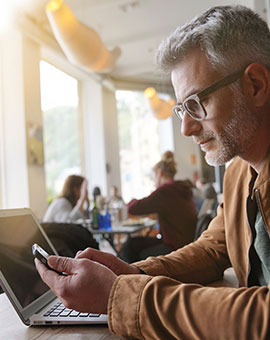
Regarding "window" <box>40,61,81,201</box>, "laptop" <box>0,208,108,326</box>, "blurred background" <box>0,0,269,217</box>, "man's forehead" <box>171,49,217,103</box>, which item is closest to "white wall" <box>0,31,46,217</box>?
"blurred background" <box>0,0,269,217</box>

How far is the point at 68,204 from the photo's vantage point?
4.29 metres

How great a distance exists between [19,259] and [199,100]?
24.6 inches

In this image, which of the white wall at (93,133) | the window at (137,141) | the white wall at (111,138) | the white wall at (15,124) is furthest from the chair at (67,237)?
the window at (137,141)

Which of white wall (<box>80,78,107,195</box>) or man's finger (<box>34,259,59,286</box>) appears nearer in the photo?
man's finger (<box>34,259,59,286</box>)

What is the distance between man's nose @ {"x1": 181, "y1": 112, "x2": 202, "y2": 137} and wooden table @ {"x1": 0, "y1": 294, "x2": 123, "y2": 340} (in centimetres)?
57

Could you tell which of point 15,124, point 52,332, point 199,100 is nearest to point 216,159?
point 199,100

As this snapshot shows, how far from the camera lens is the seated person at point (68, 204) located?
4191mm

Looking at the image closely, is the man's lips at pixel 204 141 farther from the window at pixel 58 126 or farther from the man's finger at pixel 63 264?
the window at pixel 58 126

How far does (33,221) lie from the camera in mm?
1074

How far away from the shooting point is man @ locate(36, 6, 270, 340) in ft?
2.17

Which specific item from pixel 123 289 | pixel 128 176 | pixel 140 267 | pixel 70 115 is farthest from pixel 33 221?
pixel 128 176

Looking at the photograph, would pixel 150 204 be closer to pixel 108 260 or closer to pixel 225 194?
pixel 225 194

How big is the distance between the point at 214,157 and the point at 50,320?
2.00 feet

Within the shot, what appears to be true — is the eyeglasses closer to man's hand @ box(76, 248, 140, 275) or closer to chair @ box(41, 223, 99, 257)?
man's hand @ box(76, 248, 140, 275)
